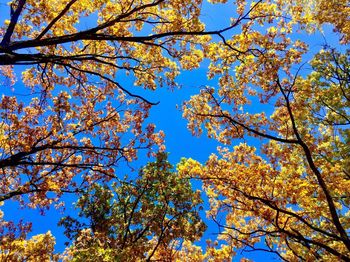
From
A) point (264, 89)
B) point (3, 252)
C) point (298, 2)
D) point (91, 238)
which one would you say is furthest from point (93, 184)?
point (298, 2)

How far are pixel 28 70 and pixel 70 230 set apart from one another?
21.3 ft

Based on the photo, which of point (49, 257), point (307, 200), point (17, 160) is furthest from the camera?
point (49, 257)

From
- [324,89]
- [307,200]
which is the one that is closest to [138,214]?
[307,200]

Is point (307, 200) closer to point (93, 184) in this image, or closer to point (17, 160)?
point (93, 184)

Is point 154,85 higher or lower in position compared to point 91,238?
higher

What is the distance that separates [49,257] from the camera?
46.1 feet

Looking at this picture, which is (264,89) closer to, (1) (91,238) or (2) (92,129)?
(2) (92,129)

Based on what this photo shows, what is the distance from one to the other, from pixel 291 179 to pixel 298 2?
5.68 metres

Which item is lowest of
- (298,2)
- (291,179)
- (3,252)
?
(3,252)

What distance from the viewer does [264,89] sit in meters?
11.0

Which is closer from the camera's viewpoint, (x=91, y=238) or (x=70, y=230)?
(x=91, y=238)

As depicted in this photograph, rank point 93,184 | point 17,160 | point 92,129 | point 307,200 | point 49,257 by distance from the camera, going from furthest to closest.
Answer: point 49,257
point 93,184
point 92,129
point 307,200
point 17,160

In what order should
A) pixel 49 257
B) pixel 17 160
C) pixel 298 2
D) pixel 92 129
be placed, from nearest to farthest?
1. pixel 17 160
2. pixel 298 2
3. pixel 92 129
4. pixel 49 257

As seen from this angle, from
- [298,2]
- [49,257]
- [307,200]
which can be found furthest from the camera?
[49,257]
